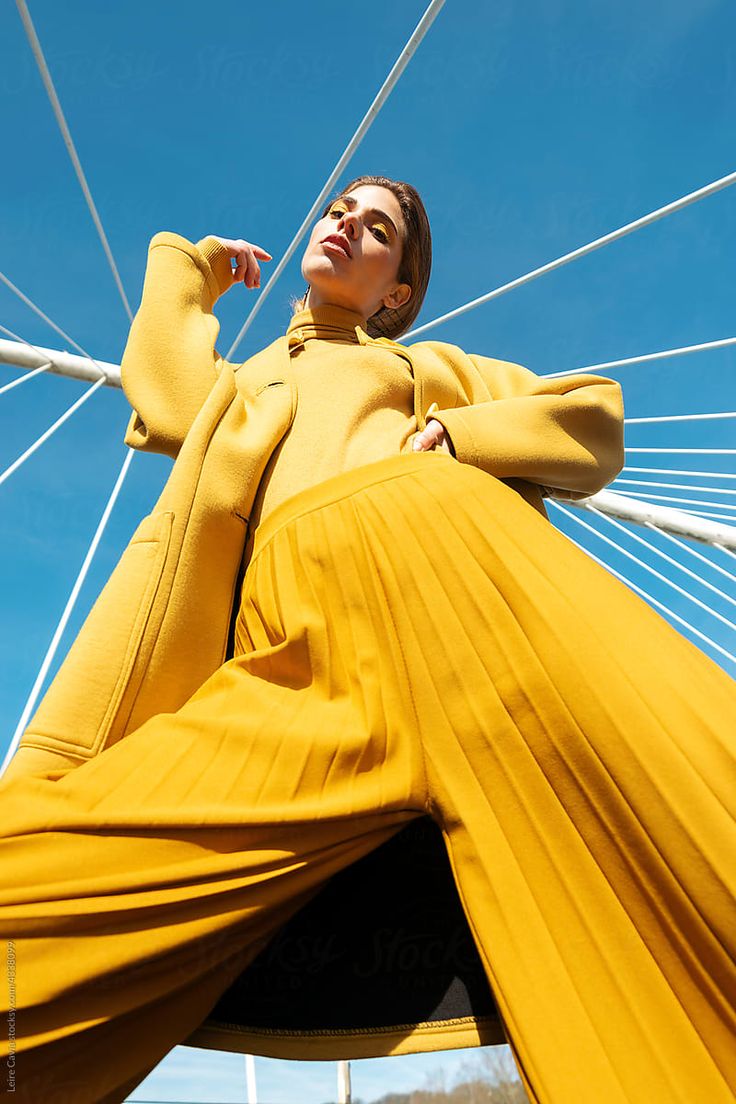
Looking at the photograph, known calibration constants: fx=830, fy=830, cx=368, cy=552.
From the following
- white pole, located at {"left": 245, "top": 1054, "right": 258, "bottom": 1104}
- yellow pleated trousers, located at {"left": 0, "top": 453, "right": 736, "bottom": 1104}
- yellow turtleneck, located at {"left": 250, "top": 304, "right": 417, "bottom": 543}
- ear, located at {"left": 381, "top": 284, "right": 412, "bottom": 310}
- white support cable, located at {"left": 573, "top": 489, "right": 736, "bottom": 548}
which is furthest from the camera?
white support cable, located at {"left": 573, "top": 489, "right": 736, "bottom": 548}

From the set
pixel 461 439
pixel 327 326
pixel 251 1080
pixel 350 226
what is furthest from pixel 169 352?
pixel 251 1080

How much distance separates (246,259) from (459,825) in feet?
4.85

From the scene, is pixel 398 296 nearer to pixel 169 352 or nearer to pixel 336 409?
pixel 336 409

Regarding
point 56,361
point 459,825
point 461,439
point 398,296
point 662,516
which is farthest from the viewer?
point 662,516

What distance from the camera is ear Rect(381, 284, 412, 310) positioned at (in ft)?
7.14

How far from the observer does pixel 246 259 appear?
2.03m

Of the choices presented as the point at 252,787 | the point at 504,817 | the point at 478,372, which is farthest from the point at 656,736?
the point at 478,372

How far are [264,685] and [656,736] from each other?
0.57 metres

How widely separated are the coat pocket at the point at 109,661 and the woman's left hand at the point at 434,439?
503 mm

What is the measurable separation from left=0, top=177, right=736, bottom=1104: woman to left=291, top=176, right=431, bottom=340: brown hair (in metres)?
0.68

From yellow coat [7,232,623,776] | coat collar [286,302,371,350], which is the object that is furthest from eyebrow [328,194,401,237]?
yellow coat [7,232,623,776]

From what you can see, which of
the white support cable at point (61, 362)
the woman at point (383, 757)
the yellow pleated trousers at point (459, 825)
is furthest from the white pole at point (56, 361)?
the yellow pleated trousers at point (459, 825)

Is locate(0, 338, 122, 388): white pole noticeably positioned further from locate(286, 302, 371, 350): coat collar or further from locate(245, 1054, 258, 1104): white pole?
locate(245, 1054, 258, 1104): white pole

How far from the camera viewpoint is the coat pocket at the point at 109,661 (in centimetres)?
139
